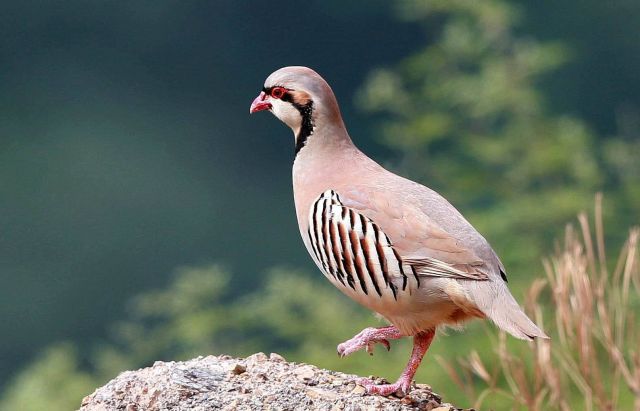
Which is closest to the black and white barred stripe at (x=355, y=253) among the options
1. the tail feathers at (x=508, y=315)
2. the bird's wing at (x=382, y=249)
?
the bird's wing at (x=382, y=249)

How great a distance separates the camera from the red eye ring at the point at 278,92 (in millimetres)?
3852

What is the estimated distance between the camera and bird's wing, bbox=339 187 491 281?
339 centimetres

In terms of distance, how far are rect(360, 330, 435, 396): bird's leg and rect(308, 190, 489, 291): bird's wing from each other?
11.4 inches

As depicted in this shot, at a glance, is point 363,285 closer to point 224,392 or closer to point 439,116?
point 224,392

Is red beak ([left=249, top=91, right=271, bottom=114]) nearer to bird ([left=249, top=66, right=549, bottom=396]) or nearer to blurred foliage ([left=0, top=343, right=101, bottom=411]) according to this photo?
bird ([left=249, top=66, right=549, bottom=396])

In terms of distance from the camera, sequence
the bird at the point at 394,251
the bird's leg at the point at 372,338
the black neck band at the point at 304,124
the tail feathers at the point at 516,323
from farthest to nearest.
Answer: the black neck band at the point at 304,124 < the bird's leg at the point at 372,338 < the bird at the point at 394,251 < the tail feathers at the point at 516,323

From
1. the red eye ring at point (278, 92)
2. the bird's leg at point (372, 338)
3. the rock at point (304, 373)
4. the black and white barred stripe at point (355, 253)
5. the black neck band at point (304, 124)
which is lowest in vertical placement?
the rock at point (304, 373)

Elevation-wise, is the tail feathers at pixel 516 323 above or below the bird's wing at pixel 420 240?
below

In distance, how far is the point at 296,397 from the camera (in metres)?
3.24

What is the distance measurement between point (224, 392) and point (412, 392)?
668 mm

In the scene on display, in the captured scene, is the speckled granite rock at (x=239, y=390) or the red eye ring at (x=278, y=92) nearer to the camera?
the speckled granite rock at (x=239, y=390)

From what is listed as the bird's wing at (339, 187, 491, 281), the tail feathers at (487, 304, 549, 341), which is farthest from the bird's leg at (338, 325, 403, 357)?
the tail feathers at (487, 304, 549, 341)

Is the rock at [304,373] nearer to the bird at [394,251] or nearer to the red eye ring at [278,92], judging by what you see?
the bird at [394,251]

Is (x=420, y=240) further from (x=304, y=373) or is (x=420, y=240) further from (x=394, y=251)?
(x=304, y=373)
